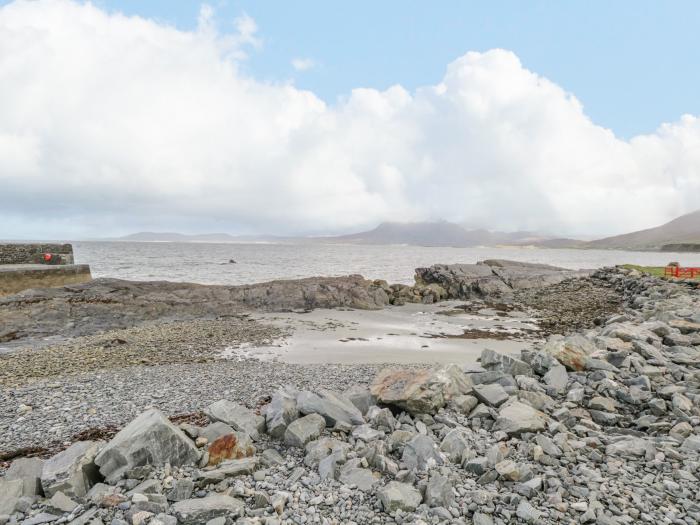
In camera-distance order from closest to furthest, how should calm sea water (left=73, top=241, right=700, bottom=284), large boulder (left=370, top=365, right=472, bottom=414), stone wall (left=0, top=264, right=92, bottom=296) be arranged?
large boulder (left=370, top=365, right=472, bottom=414) < stone wall (left=0, top=264, right=92, bottom=296) < calm sea water (left=73, top=241, right=700, bottom=284)

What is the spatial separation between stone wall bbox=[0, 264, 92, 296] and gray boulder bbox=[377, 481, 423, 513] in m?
33.1

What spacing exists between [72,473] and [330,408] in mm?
3311

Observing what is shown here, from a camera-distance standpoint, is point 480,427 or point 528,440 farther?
point 480,427

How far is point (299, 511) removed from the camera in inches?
161

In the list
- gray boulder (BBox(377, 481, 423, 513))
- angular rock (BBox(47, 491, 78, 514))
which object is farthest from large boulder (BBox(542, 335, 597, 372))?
angular rock (BBox(47, 491, 78, 514))

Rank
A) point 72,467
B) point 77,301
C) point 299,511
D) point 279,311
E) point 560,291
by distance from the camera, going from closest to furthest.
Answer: point 299,511, point 72,467, point 77,301, point 279,311, point 560,291

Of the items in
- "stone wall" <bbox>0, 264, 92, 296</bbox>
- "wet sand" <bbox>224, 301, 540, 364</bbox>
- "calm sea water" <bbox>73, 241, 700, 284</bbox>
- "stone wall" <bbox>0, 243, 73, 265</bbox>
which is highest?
"stone wall" <bbox>0, 243, 73, 265</bbox>

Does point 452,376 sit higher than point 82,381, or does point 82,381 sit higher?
point 452,376

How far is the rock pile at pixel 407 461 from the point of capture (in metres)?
4.06

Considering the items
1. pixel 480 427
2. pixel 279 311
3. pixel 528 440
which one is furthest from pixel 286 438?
pixel 279 311

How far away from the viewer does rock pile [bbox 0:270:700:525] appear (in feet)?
13.3

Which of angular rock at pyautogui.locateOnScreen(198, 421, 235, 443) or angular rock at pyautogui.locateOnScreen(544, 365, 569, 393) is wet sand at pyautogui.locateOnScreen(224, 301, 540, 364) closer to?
angular rock at pyautogui.locateOnScreen(544, 365, 569, 393)

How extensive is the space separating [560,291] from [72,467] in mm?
33215

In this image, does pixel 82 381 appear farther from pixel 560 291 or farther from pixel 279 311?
pixel 560 291
